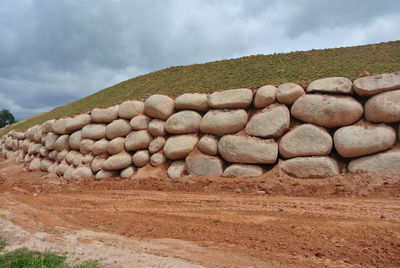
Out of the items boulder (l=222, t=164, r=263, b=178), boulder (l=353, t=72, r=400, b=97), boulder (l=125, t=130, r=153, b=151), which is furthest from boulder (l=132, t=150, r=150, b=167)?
boulder (l=353, t=72, r=400, b=97)

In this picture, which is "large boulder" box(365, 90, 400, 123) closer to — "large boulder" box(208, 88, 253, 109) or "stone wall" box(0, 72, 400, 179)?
"stone wall" box(0, 72, 400, 179)

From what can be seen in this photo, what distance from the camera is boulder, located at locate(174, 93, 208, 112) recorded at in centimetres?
693

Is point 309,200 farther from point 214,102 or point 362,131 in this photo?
point 214,102

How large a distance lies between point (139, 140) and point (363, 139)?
6032 millimetres

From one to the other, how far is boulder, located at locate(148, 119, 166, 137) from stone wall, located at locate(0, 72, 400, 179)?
4 cm

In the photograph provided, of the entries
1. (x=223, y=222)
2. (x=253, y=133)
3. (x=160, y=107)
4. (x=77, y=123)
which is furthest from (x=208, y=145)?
(x=77, y=123)

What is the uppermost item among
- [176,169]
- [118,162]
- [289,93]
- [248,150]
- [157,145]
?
[289,93]

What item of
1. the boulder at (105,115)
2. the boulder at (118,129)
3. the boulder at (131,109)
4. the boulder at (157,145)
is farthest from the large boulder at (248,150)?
the boulder at (105,115)

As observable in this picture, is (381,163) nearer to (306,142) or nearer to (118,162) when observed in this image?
(306,142)

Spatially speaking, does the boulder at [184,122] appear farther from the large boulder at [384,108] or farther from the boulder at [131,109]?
the large boulder at [384,108]

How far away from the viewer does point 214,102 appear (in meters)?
6.59

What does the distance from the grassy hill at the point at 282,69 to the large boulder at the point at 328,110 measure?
144 centimetres

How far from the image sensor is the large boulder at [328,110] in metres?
5.17

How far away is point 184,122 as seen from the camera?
689 cm
